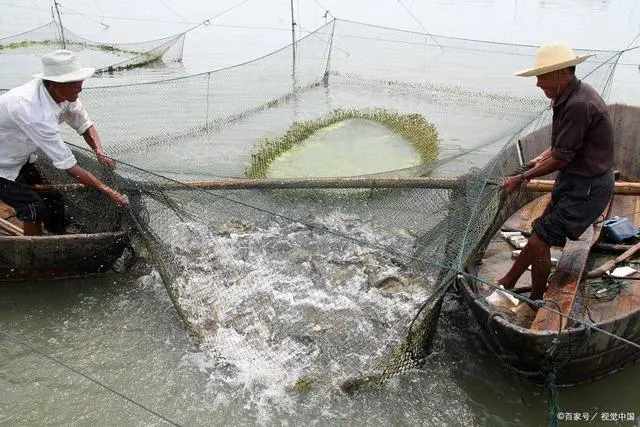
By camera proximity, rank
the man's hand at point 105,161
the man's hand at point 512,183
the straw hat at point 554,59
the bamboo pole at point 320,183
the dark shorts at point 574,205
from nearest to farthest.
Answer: the straw hat at point 554,59 < the dark shorts at point 574,205 < the man's hand at point 512,183 < the man's hand at point 105,161 < the bamboo pole at point 320,183

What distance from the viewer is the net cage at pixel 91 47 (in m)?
11.5

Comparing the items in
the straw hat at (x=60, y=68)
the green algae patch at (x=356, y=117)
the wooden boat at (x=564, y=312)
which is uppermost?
the straw hat at (x=60, y=68)

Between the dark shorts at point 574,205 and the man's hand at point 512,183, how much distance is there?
0.29 meters

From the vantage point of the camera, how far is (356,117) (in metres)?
8.79

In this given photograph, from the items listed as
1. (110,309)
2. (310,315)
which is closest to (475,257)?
(310,315)

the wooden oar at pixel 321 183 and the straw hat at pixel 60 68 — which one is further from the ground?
the straw hat at pixel 60 68

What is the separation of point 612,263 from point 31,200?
4.73 m

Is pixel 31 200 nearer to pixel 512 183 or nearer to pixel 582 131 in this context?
pixel 512 183

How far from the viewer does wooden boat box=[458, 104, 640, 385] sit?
2898mm

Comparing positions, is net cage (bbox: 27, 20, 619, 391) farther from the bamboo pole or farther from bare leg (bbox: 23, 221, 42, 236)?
bare leg (bbox: 23, 221, 42, 236)

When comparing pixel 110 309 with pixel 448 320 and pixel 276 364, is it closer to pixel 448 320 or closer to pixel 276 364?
pixel 276 364

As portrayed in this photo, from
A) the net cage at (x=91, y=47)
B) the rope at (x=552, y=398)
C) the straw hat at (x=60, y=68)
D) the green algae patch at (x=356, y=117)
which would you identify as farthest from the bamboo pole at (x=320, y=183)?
the net cage at (x=91, y=47)

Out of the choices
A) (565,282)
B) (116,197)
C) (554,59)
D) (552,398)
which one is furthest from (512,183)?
(116,197)

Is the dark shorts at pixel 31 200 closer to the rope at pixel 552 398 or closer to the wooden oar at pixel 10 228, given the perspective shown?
the wooden oar at pixel 10 228
